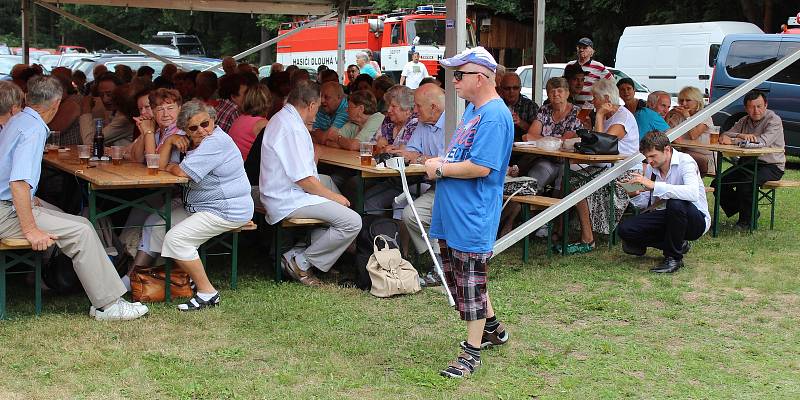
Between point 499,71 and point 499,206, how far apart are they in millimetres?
5191

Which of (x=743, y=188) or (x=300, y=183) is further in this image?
(x=743, y=188)

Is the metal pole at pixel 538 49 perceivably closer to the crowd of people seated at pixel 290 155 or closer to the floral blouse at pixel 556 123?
the crowd of people seated at pixel 290 155

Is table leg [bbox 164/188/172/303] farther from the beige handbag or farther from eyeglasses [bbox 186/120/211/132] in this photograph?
the beige handbag

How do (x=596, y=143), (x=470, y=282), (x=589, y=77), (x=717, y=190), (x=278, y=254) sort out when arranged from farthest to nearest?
(x=589, y=77) → (x=717, y=190) → (x=596, y=143) → (x=278, y=254) → (x=470, y=282)

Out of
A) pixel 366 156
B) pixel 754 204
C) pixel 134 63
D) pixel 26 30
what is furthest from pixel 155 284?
pixel 134 63

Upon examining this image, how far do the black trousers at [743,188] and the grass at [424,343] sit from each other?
68.2 inches

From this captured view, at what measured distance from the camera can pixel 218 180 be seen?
5.55 meters

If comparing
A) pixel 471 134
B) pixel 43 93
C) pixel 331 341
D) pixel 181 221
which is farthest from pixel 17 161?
pixel 471 134

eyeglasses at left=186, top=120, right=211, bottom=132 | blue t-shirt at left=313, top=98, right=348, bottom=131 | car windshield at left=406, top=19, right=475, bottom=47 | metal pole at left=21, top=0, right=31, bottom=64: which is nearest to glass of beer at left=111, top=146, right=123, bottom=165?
eyeglasses at left=186, top=120, right=211, bottom=132

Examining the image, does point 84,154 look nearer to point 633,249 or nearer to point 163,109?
point 163,109

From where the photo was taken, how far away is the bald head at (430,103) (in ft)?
21.2

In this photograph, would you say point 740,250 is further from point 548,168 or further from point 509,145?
point 509,145

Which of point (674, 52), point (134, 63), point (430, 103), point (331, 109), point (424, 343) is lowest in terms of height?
point (424, 343)

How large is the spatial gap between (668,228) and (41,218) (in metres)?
4.05
